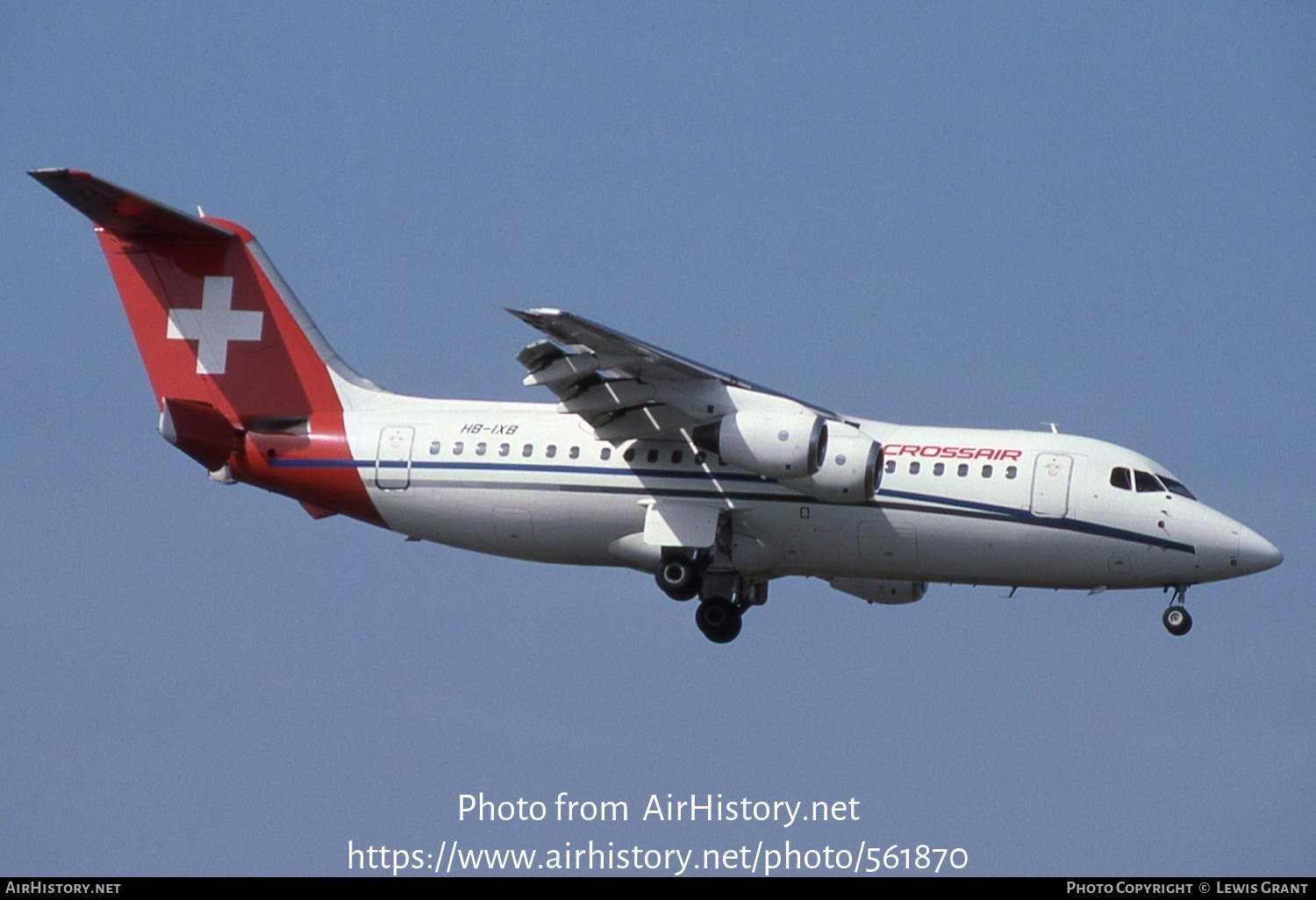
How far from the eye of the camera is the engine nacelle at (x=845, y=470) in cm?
1720

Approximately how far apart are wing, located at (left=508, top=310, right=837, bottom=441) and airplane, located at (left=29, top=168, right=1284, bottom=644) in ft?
A: 0.08

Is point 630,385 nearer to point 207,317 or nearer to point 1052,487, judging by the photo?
point 1052,487

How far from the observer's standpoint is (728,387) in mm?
17625

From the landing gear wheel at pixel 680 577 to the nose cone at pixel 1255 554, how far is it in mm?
5309

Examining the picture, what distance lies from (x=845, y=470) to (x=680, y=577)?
2134 mm

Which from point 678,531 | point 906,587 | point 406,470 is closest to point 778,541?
point 678,531

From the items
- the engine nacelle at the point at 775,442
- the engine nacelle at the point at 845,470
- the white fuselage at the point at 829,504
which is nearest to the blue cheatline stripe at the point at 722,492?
the white fuselage at the point at 829,504

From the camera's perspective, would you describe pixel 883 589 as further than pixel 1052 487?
Yes

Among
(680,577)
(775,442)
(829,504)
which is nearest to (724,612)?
(680,577)

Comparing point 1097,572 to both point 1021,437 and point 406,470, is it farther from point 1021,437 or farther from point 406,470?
point 406,470

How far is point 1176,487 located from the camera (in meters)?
17.9

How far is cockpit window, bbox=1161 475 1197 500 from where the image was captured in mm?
17875

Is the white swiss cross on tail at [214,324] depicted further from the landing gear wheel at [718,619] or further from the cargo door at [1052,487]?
the cargo door at [1052,487]

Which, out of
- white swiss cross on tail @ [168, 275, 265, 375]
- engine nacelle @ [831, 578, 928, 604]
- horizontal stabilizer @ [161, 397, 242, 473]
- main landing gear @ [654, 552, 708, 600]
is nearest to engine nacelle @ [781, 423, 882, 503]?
main landing gear @ [654, 552, 708, 600]
